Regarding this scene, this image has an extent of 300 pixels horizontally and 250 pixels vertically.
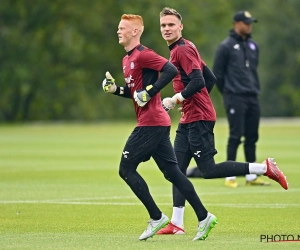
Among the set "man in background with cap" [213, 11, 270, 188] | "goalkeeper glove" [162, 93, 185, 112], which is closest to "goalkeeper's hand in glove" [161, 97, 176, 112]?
"goalkeeper glove" [162, 93, 185, 112]

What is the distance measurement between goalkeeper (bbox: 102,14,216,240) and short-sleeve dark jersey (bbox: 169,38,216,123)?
451mm

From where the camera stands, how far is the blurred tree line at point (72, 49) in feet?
195

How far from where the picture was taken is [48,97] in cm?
6088

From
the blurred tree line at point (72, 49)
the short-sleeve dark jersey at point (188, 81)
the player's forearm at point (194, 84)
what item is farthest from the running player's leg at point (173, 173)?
the blurred tree line at point (72, 49)

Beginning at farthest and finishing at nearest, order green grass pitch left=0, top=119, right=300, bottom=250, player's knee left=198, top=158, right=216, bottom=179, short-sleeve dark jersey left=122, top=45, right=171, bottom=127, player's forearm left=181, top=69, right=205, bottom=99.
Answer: player's knee left=198, top=158, right=216, bottom=179, player's forearm left=181, top=69, right=205, bottom=99, short-sleeve dark jersey left=122, top=45, right=171, bottom=127, green grass pitch left=0, top=119, right=300, bottom=250

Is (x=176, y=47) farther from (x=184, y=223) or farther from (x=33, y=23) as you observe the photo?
(x=33, y=23)

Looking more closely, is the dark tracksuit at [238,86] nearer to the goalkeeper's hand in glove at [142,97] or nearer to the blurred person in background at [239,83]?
→ the blurred person in background at [239,83]

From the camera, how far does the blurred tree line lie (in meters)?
59.5

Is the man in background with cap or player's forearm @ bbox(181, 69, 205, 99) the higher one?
player's forearm @ bbox(181, 69, 205, 99)

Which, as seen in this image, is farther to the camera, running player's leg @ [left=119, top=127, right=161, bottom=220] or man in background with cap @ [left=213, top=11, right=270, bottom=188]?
man in background with cap @ [left=213, top=11, right=270, bottom=188]

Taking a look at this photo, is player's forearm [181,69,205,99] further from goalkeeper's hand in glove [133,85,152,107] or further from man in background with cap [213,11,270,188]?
man in background with cap [213,11,270,188]

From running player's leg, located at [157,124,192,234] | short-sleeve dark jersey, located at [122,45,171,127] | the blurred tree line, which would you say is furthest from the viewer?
the blurred tree line

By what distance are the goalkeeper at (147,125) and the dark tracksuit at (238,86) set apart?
5767 millimetres

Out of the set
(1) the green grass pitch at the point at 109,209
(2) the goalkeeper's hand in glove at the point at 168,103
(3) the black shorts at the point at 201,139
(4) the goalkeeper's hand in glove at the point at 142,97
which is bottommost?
(1) the green grass pitch at the point at 109,209
